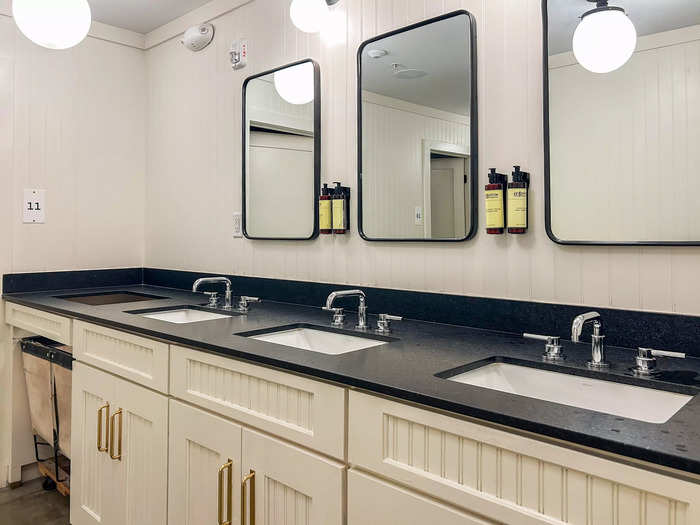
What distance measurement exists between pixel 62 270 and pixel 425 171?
6.72 ft

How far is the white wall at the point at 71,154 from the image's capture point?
8.75 feet

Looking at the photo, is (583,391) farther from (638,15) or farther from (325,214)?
(325,214)

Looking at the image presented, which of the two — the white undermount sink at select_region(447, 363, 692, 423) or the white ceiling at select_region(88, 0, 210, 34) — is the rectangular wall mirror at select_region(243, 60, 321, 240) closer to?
the white ceiling at select_region(88, 0, 210, 34)

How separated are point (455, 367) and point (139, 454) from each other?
1.20 m

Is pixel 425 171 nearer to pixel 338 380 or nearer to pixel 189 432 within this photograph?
pixel 338 380

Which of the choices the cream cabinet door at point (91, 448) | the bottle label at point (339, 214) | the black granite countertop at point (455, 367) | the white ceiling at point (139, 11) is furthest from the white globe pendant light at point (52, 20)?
the cream cabinet door at point (91, 448)

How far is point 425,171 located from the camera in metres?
1.85

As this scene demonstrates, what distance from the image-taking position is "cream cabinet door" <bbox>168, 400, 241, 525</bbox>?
1484 mm

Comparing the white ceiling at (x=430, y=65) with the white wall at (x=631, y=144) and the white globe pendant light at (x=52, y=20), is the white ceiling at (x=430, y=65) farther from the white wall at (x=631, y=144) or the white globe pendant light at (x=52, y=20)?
the white globe pendant light at (x=52, y=20)

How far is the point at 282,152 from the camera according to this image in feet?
7.75

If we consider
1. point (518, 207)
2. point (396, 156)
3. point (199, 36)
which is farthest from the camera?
point (199, 36)

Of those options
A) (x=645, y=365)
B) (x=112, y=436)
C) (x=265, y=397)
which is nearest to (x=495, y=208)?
(x=645, y=365)

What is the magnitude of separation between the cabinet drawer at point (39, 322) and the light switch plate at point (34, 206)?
1.41ft

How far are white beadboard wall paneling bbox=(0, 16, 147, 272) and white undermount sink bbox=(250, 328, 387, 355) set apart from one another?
1655 millimetres
